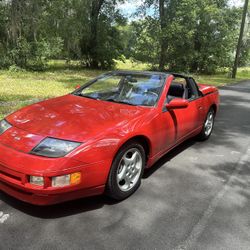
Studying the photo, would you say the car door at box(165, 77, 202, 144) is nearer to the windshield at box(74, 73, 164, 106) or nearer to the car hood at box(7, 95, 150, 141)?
the windshield at box(74, 73, 164, 106)

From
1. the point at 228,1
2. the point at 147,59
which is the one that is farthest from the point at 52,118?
the point at 228,1

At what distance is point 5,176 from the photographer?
2883 mm

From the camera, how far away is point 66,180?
2775 mm

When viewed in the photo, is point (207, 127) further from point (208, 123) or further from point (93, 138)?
point (93, 138)

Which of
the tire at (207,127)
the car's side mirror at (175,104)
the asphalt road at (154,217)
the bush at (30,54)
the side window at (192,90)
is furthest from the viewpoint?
the bush at (30,54)

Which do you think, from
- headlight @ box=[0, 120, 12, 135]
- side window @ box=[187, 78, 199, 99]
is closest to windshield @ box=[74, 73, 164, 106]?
side window @ box=[187, 78, 199, 99]

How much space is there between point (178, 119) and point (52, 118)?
71.8 inches

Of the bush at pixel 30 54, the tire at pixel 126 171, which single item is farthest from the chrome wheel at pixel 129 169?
the bush at pixel 30 54

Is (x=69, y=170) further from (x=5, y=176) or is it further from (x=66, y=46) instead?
(x=66, y=46)

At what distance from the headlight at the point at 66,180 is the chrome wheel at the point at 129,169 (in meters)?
0.56

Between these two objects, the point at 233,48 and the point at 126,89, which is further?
the point at 233,48

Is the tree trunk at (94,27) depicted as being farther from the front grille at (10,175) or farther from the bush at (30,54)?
the front grille at (10,175)

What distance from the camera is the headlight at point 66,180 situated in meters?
2.74

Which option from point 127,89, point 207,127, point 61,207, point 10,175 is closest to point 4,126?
point 10,175
